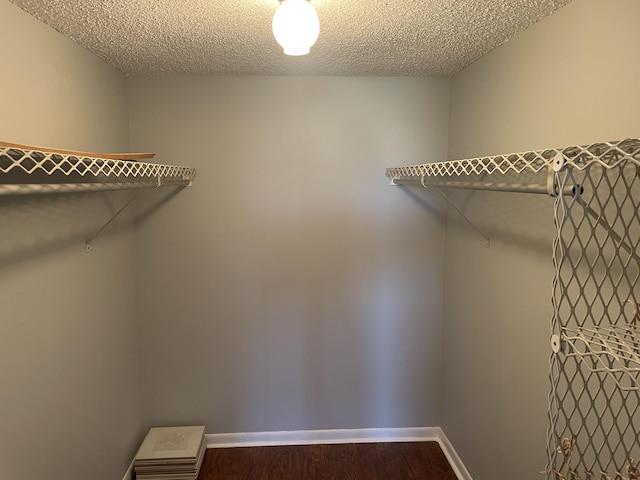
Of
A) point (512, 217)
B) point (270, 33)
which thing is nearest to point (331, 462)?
point (512, 217)

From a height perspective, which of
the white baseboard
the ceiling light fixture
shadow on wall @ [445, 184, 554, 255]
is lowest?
the white baseboard

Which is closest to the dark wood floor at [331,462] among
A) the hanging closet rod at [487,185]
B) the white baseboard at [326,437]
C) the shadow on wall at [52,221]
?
the white baseboard at [326,437]

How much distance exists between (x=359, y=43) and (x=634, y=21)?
3.14 ft

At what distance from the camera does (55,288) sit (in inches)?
61.8

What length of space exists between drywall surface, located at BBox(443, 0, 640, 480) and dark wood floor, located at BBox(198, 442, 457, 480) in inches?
7.8

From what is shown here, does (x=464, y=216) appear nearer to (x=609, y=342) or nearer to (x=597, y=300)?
(x=597, y=300)

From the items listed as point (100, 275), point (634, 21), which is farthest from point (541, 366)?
point (100, 275)

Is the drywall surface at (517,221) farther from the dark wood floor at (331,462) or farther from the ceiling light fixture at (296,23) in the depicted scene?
the ceiling light fixture at (296,23)

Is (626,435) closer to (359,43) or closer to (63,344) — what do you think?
(359,43)

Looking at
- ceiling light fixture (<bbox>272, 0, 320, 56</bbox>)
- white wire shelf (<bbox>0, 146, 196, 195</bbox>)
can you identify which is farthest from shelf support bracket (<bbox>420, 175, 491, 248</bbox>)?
white wire shelf (<bbox>0, 146, 196, 195</bbox>)

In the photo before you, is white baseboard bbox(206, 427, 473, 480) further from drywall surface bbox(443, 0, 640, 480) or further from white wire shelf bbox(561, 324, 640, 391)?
white wire shelf bbox(561, 324, 640, 391)

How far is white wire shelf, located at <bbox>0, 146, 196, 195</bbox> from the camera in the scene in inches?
40.0

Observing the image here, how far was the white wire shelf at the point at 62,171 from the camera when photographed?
1.02 meters

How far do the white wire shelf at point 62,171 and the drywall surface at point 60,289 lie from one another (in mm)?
75
